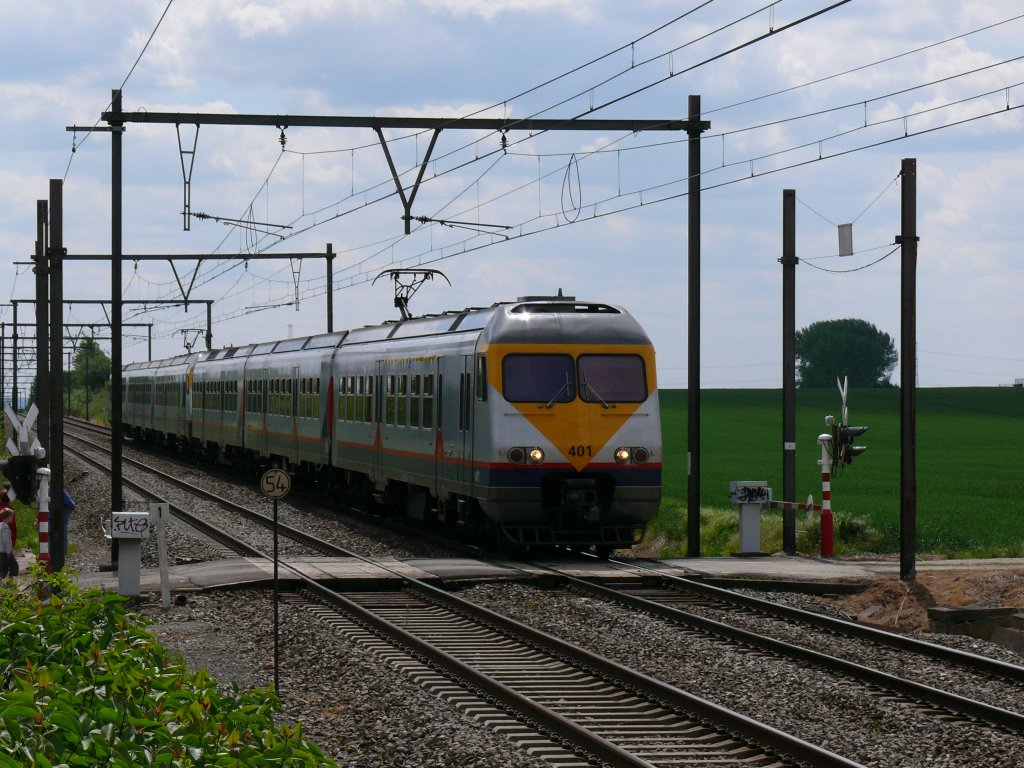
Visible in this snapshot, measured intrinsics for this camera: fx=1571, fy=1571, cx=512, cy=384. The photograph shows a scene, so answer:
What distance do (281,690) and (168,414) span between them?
144ft

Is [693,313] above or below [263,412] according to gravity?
above

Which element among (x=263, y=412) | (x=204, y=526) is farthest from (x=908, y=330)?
(x=263, y=412)

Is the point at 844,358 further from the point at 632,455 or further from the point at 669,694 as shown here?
the point at 669,694

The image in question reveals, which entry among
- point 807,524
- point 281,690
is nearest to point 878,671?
point 281,690

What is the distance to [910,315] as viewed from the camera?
717 inches

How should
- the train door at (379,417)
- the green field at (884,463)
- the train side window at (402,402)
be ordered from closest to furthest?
the train side window at (402,402)
the train door at (379,417)
the green field at (884,463)

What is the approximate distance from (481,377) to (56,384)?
268 inches

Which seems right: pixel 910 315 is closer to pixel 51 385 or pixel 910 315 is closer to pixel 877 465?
pixel 51 385

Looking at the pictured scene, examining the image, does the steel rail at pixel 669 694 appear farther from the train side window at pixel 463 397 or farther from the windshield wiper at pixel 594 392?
the train side window at pixel 463 397

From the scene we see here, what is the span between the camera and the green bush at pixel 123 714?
553 centimetres

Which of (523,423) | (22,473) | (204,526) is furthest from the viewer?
(204,526)

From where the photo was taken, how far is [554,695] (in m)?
11.7

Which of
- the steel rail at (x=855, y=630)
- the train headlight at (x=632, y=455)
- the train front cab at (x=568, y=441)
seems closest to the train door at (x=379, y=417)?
the train front cab at (x=568, y=441)

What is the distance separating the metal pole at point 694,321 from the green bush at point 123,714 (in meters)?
14.5
